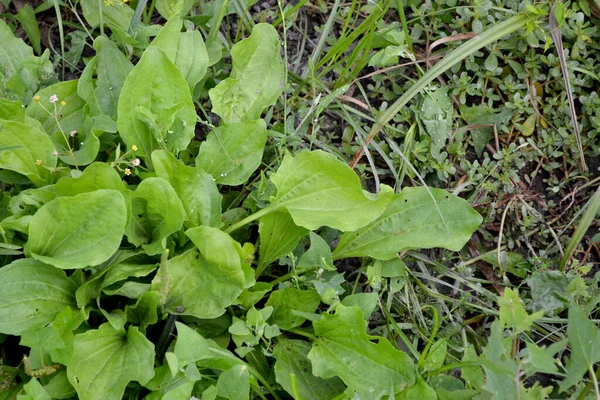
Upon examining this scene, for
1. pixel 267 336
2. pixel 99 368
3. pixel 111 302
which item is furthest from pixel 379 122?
pixel 99 368

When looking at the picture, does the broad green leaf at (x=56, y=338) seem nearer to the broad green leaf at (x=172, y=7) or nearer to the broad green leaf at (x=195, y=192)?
the broad green leaf at (x=195, y=192)

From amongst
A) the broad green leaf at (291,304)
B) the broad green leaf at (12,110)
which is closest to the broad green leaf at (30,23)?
the broad green leaf at (12,110)

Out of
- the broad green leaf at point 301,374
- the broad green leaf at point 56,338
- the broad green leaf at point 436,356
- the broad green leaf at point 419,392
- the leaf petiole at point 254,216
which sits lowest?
the broad green leaf at point 301,374

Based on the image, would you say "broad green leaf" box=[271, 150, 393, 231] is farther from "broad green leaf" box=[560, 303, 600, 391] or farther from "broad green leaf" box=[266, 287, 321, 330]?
"broad green leaf" box=[560, 303, 600, 391]

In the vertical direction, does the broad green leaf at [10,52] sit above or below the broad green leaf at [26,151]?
above

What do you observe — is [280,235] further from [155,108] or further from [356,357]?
[155,108]

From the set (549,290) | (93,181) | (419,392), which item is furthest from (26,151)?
(549,290)

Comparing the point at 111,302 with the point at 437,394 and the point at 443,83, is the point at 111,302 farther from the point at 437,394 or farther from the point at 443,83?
the point at 443,83
